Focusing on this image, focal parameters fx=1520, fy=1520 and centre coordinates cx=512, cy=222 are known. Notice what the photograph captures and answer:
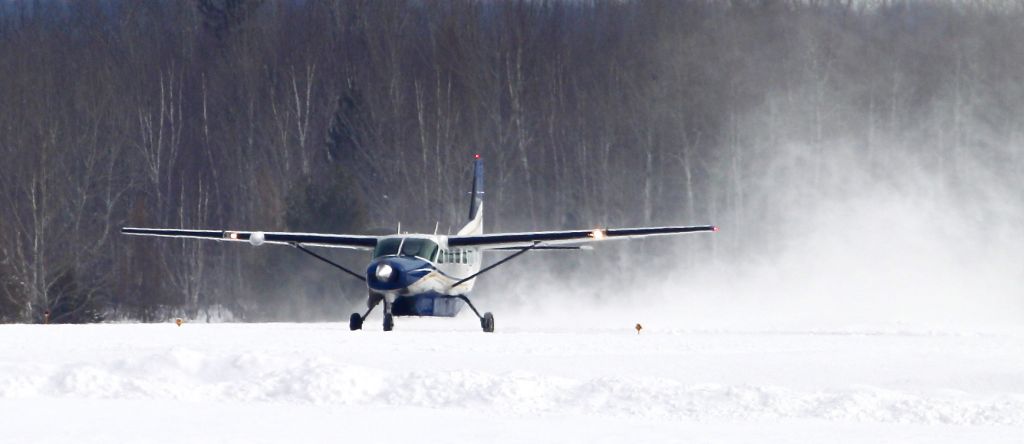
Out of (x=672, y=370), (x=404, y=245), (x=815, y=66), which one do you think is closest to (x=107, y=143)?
(x=815, y=66)

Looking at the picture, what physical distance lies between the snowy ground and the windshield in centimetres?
813

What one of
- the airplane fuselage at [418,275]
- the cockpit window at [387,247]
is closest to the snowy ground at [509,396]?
the airplane fuselage at [418,275]

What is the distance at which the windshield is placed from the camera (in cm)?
2769

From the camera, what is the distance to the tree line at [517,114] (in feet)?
183

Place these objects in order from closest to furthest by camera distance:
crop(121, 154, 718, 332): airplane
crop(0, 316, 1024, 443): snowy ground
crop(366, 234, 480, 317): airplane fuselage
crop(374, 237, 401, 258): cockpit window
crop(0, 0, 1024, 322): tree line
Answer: crop(0, 316, 1024, 443): snowy ground < crop(366, 234, 480, 317): airplane fuselage < crop(121, 154, 718, 332): airplane < crop(374, 237, 401, 258): cockpit window < crop(0, 0, 1024, 322): tree line

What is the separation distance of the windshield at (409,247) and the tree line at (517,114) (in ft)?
80.5

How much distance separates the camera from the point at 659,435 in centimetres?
1227

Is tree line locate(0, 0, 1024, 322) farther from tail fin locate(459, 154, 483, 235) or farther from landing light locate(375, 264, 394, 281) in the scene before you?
landing light locate(375, 264, 394, 281)

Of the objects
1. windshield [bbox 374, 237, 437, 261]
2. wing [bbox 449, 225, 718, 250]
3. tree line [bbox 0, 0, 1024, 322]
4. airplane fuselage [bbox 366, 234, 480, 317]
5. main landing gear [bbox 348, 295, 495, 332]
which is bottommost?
main landing gear [bbox 348, 295, 495, 332]

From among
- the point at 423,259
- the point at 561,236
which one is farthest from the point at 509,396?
the point at 561,236

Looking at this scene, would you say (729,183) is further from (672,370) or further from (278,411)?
(278,411)

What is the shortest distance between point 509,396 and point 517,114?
42511 mm

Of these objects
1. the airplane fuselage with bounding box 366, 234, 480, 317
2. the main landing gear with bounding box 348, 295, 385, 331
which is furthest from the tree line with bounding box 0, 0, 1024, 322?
the main landing gear with bounding box 348, 295, 385, 331

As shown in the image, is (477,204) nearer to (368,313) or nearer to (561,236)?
(561,236)
